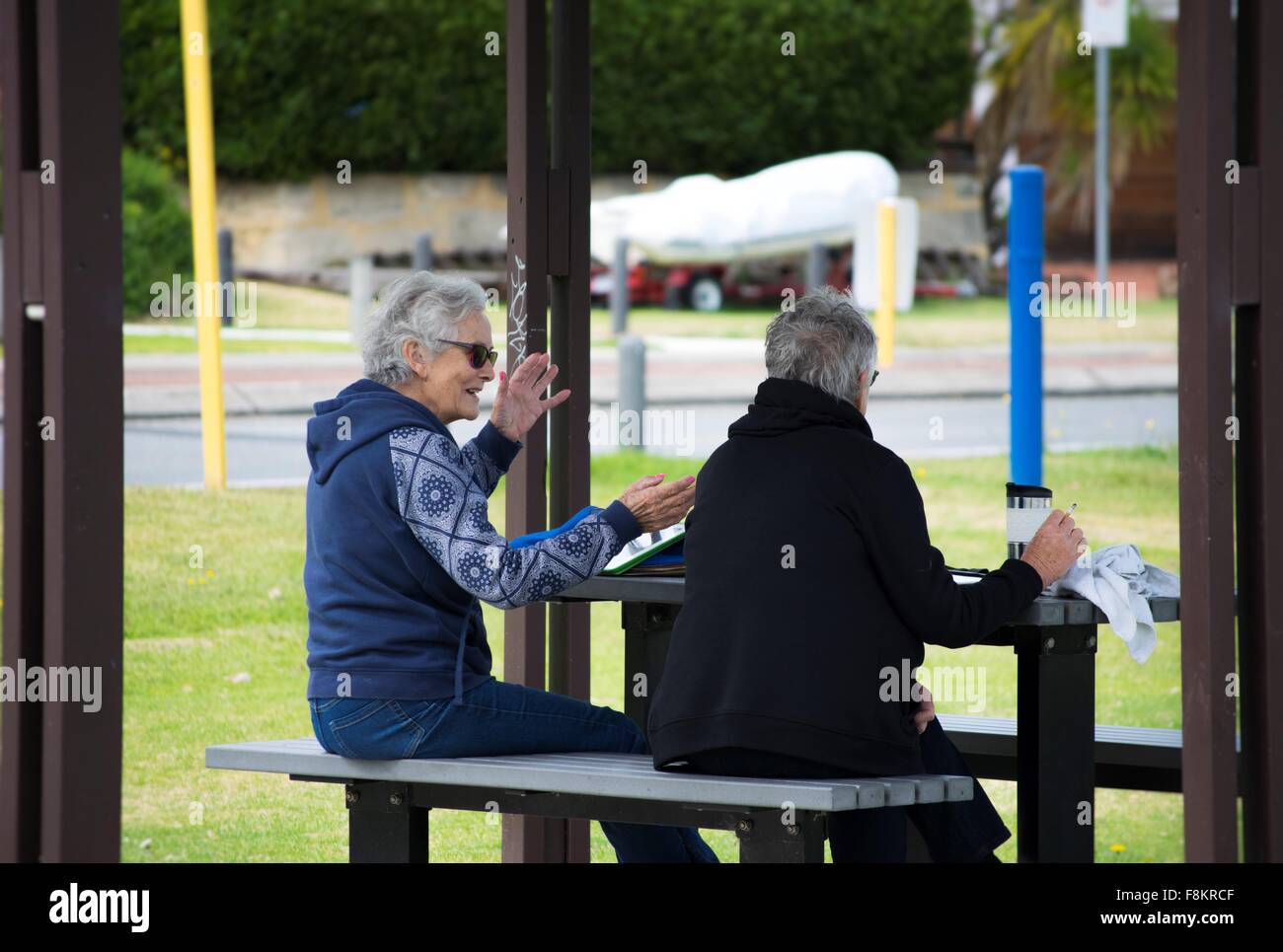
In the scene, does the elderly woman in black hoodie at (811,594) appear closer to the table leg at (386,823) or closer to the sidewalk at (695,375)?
the table leg at (386,823)

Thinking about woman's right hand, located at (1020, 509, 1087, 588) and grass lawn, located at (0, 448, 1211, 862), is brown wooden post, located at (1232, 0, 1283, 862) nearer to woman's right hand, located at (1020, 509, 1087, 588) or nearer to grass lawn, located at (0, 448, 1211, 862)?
woman's right hand, located at (1020, 509, 1087, 588)

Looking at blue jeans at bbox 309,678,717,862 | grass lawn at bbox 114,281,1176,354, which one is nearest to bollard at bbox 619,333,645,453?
grass lawn at bbox 114,281,1176,354

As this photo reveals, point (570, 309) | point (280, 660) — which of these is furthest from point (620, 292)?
point (570, 309)

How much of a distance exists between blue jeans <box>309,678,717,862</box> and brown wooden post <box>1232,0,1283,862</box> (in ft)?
3.87

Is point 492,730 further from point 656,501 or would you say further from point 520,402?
point 520,402

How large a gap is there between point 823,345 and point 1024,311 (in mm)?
5112

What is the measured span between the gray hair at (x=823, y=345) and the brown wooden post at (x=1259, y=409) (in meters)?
0.69

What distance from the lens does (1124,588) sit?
387 centimetres

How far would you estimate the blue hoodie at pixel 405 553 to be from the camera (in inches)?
145

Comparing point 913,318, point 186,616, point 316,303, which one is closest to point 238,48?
point 316,303

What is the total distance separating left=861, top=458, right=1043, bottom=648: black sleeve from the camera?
3.56 meters

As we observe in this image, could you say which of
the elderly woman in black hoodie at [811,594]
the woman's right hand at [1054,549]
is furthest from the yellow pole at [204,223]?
the woman's right hand at [1054,549]

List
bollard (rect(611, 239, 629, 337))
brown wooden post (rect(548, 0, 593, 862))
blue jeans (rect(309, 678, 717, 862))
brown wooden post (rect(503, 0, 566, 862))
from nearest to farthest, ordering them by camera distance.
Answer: blue jeans (rect(309, 678, 717, 862))
brown wooden post (rect(503, 0, 566, 862))
brown wooden post (rect(548, 0, 593, 862))
bollard (rect(611, 239, 629, 337))

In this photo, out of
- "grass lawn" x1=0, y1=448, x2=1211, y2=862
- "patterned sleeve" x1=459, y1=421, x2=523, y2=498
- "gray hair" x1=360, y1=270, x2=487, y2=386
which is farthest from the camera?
"grass lawn" x1=0, y1=448, x2=1211, y2=862
